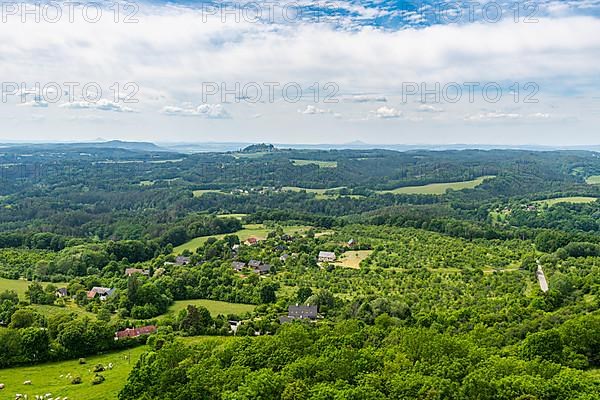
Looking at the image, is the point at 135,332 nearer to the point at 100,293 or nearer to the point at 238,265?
the point at 100,293

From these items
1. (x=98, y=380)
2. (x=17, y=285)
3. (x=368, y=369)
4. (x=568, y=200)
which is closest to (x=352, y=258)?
(x=98, y=380)

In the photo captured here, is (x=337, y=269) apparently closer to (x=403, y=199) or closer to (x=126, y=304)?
(x=126, y=304)

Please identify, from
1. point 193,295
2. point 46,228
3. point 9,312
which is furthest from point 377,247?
point 46,228

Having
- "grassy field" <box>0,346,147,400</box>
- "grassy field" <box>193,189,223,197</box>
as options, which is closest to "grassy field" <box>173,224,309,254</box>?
"grassy field" <box>0,346,147,400</box>

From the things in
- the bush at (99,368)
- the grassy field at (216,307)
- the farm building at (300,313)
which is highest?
the farm building at (300,313)

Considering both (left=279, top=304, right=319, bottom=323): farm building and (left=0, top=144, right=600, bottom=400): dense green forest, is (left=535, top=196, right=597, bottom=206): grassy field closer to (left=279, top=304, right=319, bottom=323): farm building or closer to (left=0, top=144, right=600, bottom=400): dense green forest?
(left=0, top=144, right=600, bottom=400): dense green forest

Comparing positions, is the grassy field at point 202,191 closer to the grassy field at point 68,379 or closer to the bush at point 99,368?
the grassy field at point 68,379


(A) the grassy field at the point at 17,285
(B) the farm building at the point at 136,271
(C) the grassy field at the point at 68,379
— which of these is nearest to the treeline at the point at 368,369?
(C) the grassy field at the point at 68,379

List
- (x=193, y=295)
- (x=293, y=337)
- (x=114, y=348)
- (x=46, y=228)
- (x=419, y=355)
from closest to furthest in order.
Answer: (x=419, y=355)
(x=293, y=337)
(x=114, y=348)
(x=193, y=295)
(x=46, y=228)
